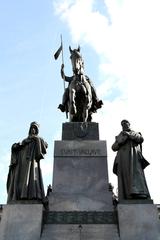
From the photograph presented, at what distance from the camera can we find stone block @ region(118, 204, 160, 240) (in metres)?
10.8

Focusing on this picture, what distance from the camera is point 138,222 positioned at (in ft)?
36.6

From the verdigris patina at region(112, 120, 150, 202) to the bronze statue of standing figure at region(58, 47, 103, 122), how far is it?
2.95m

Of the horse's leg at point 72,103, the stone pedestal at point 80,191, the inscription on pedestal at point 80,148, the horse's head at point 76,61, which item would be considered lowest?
the stone pedestal at point 80,191

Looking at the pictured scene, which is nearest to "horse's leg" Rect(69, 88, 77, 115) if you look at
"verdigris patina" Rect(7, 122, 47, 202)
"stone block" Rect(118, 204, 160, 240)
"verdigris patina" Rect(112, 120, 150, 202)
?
"verdigris patina" Rect(7, 122, 47, 202)

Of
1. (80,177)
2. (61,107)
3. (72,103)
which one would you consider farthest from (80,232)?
(61,107)

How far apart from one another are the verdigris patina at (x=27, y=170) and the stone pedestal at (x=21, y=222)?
18.3 inches

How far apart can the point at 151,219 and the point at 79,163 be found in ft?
12.4

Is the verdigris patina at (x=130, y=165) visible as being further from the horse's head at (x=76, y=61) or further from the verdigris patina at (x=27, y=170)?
the horse's head at (x=76, y=61)

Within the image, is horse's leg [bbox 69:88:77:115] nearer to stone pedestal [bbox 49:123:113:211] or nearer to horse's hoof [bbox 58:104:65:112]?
stone pedestal [bbox 49:123:113:211]

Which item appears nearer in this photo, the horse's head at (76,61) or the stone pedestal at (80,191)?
the stone pedestal at (80,191)

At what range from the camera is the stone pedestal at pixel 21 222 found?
35.6ft

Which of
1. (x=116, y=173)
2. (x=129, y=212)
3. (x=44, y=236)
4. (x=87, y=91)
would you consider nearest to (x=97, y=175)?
(x=116, y=173)

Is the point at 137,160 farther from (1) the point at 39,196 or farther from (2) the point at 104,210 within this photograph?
(1) the point at 39,196

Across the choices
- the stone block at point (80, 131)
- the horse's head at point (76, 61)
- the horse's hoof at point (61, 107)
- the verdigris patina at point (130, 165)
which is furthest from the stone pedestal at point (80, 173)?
the horse's head at point (76, 61)
